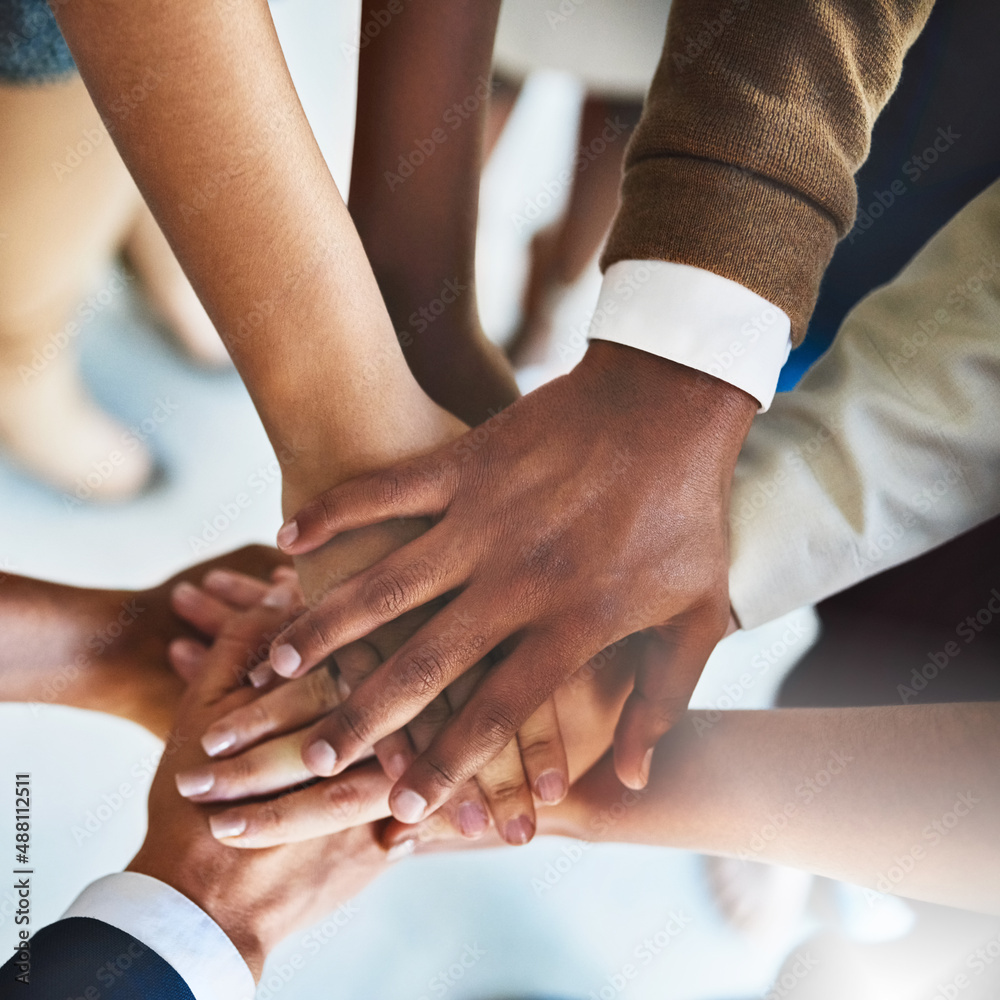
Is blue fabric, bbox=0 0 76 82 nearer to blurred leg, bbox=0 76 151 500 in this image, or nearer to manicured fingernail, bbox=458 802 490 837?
blurred leg, bbox=0 76 151 500

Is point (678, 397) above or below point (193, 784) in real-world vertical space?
above

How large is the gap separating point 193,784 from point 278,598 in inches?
5.1

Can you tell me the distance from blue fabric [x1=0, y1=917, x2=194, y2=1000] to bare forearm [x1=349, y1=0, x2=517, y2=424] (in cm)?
33

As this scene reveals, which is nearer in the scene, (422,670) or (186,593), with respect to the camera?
(422,670)

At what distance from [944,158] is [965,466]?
17 centimetres

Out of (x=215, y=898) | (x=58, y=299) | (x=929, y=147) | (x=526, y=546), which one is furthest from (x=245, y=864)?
(x=929, y=147)

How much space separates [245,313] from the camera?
0.40 metres

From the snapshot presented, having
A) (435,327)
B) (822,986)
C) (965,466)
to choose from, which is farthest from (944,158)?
(822,986)

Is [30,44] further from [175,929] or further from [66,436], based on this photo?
[175,929]

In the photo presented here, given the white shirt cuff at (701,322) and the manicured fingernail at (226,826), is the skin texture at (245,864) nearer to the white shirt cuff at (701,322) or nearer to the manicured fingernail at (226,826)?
the manicured fingernail at (226,826)

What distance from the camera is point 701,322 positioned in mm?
376

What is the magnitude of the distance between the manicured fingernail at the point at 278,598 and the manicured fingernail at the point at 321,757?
0.44ft

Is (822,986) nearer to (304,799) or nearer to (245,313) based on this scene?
(304,799)

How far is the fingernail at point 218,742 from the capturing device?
17.0 inches
